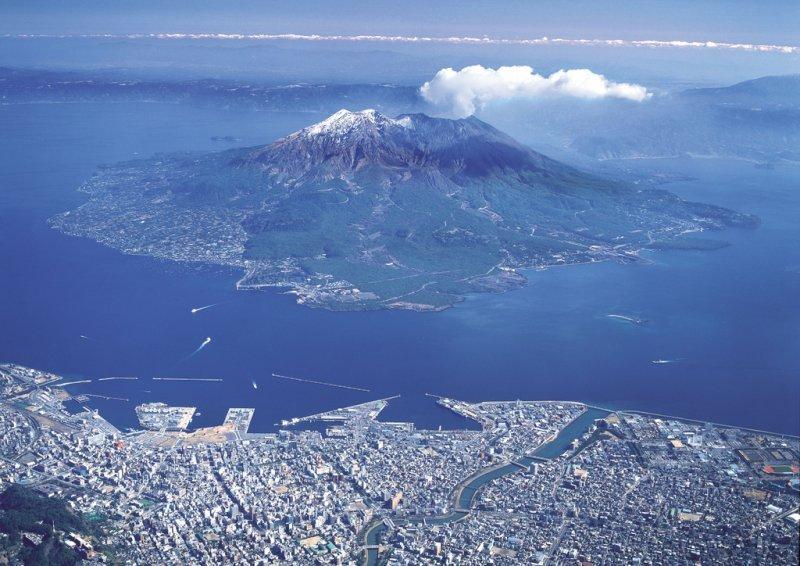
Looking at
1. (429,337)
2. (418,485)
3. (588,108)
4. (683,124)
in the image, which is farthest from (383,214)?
(588,108)

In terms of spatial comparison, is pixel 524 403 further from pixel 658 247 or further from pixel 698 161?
pixel 698 161

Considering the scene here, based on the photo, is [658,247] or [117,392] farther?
[658,247]

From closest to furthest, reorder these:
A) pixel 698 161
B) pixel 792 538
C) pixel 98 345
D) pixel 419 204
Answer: pixel 792 538 → pixel 98 345 → pixel 419 204 → pixel 698 161

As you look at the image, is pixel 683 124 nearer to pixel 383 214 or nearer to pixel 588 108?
pixel 588 108

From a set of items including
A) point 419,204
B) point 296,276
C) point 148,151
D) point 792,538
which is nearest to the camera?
point 792,538

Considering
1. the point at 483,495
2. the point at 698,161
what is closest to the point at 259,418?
the point at 483,495
